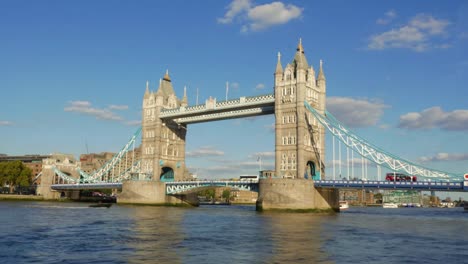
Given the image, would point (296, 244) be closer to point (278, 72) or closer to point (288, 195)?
point (288, 195)

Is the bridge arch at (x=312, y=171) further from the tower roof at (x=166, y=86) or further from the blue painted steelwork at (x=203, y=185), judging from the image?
the tower roof at (x=166, y=86)

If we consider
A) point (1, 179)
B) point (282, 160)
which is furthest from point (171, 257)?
point (1, 179)

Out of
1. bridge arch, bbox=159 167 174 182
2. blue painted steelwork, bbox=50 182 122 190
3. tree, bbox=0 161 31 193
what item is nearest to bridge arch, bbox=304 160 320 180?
bridge arch, bbox=159 167 174 182

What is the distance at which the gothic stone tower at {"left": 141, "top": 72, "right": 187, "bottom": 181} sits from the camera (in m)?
107

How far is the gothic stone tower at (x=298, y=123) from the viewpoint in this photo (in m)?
81.8

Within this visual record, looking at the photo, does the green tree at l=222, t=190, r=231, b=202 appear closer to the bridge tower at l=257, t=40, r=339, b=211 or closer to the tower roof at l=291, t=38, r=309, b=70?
the bridge tower at l=257, t=40, r=339, b=211

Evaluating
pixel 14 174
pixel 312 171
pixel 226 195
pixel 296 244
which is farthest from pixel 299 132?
pixel 226 195

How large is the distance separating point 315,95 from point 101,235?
56.2 meters

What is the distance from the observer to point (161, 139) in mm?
107188

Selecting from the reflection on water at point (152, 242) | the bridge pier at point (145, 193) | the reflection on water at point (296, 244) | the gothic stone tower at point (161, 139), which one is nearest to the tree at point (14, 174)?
the gothic stone tower at point (161, 139)

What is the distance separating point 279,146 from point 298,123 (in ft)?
18.7

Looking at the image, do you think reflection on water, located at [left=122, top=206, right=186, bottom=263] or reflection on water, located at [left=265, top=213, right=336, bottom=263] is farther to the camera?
reflection on water, located at [left=265, top=213, right=336, bottom=263]

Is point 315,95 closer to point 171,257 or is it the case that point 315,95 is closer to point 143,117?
point 143,117

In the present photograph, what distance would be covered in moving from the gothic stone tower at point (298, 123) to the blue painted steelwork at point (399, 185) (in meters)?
8.17
